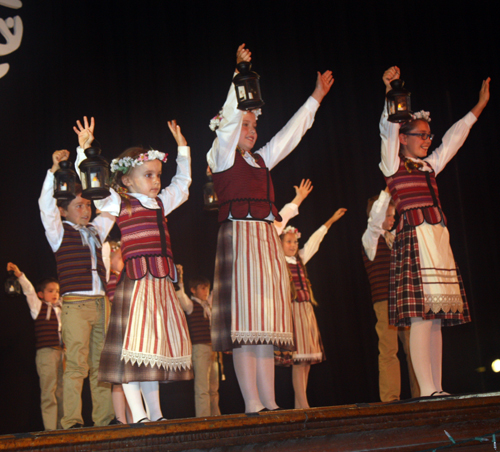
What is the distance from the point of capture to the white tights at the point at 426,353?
290 cm

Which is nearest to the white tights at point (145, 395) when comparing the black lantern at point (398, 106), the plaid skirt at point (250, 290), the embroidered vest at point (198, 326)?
the plaid skirt at point (250, 290)

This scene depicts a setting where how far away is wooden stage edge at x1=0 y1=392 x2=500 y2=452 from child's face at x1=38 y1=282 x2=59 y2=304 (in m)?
2.97

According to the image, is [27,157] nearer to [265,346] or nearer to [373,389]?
[265,346]

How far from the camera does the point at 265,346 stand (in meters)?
2.75

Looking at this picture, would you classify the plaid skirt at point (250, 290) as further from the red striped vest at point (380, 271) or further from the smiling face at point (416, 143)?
the red striped vest at point (380, 271)

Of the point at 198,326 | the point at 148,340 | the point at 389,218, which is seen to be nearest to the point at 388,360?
the point at 389,218

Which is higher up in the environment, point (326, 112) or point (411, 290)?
point (326, 112)

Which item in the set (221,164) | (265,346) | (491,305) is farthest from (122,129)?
(491,305)

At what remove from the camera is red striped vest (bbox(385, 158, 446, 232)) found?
306cm

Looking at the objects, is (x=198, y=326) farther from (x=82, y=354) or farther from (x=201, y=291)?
(x=82, y=354)

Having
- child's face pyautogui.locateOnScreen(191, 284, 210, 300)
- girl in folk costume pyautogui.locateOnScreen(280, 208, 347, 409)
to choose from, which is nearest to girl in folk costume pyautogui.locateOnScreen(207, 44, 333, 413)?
girl in folk costume pyautogui.locateOnScreen(280, 208, 347, 409)

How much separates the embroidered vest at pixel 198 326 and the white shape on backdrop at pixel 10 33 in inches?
98.8

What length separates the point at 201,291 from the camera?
17.4 feet

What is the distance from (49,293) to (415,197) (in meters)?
2.99
